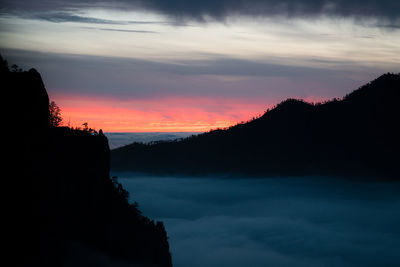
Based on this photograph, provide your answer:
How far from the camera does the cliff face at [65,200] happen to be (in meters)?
24.0

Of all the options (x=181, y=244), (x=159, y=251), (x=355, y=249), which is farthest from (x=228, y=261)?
(x=159, y=251)

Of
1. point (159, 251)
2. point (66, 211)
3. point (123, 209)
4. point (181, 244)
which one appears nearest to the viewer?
point (66, 211)

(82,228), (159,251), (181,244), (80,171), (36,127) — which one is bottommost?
(181,244)

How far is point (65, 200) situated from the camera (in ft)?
107

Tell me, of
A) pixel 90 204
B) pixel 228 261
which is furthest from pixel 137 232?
pixel 228 261

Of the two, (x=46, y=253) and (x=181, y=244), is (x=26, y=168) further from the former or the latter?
(x=181, y=244)

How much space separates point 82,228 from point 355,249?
553ft

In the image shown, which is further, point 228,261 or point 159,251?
point 228,261

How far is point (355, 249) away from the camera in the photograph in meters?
181

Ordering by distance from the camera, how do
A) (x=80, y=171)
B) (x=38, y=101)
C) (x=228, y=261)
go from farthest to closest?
(x=228, y=261)
(x=80, y=171)
(x=38, y=101)

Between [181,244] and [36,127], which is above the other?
[36,127]

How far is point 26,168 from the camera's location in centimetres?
2472

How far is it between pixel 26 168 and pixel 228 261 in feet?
423

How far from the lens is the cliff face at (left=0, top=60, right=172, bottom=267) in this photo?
78.8 ft
